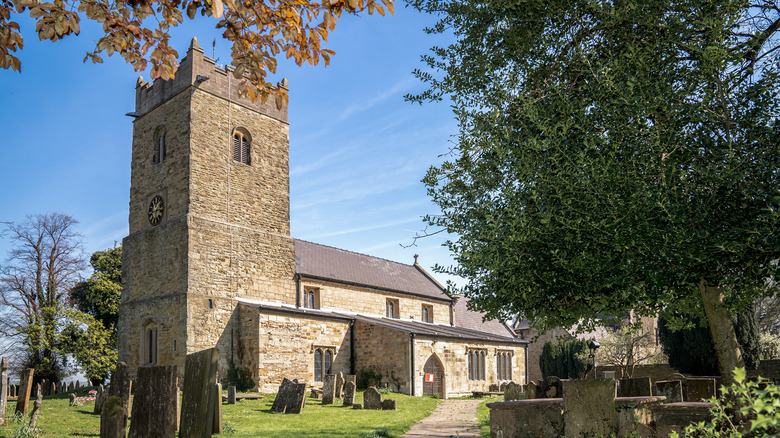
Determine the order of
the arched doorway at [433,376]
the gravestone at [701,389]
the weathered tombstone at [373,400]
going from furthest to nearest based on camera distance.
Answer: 1. the arched doorway at [433,376]
2. the weathered tombstone at [373,400]
3. the gravestone at [701,389]

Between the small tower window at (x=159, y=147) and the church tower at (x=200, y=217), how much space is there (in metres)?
0.06

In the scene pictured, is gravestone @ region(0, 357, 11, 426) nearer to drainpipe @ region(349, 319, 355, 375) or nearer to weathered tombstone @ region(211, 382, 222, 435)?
weathered tombstone @ region(211, 382, 222, 435)

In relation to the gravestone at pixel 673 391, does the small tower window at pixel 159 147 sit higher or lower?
higher

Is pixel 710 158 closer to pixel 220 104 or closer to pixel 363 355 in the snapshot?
pixel 363 355

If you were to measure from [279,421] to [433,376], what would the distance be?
52.9 feet

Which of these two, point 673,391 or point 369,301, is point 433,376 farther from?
point 673,391

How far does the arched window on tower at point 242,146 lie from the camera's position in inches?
1188

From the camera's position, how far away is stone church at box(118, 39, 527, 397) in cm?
2645

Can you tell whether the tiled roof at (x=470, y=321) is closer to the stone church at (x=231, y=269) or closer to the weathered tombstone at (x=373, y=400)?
the stone church at (x=231, y=269)

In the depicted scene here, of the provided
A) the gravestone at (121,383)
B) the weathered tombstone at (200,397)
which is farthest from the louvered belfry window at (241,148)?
the weathered tombstone at (200,397)

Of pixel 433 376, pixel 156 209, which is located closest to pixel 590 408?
pixel 433 376

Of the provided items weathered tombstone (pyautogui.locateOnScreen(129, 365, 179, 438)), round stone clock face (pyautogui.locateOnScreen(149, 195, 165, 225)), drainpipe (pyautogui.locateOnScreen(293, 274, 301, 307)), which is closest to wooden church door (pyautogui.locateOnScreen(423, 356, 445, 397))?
drainpipe (pyautogui.locateOnScreen(293, 274, 301, 307))

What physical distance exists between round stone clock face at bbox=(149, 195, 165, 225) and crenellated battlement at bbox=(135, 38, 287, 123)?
5.30 m

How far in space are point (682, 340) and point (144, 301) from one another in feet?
80.9
